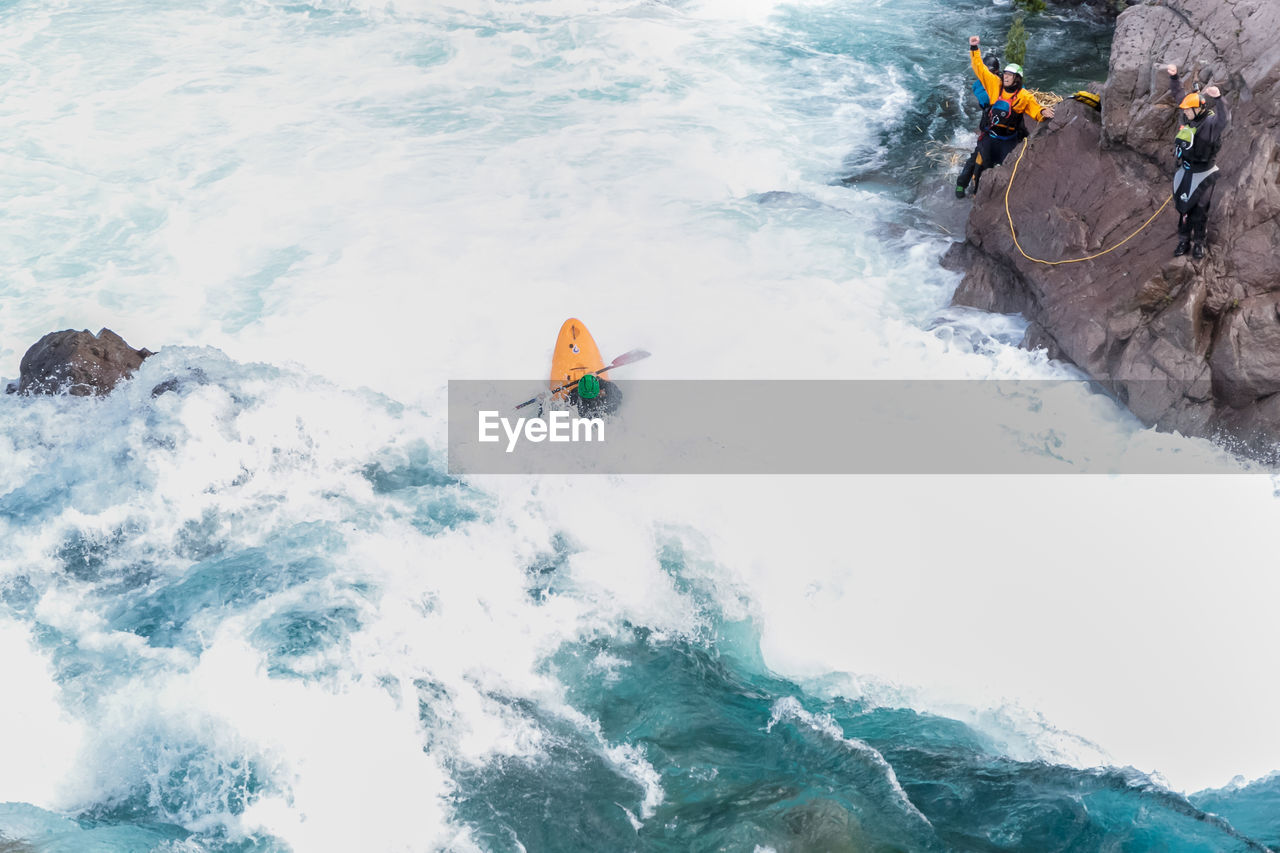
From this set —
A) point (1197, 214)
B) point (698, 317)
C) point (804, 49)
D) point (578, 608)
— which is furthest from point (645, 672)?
point (804, 49)

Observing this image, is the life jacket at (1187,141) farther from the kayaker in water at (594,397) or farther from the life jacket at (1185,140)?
the kayaker in water at (594,397)

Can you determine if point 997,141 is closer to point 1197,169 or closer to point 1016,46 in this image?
point 1197,169

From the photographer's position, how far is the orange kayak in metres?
9.88

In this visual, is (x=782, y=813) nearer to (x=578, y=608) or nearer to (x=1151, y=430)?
(x=578, y=608)

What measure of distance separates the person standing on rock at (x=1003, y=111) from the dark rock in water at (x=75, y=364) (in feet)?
30.9

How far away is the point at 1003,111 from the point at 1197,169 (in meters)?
2.61

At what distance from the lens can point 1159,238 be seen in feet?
30.5

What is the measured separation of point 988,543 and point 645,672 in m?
3.18

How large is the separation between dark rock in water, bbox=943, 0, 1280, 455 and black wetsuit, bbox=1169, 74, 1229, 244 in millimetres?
142

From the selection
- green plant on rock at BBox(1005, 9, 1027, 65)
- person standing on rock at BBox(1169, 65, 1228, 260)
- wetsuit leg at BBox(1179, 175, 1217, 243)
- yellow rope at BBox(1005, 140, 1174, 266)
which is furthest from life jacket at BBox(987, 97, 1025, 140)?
green plant on rock at BBox(1005, 9, 1027, 65)

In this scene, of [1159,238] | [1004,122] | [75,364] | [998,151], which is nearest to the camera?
[1159,238]

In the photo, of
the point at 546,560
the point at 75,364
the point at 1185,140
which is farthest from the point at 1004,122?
the point at 75,364

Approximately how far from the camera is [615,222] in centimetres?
1286

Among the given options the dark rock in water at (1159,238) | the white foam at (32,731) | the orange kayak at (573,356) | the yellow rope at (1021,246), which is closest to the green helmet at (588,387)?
the orange kayak at (573,356)
